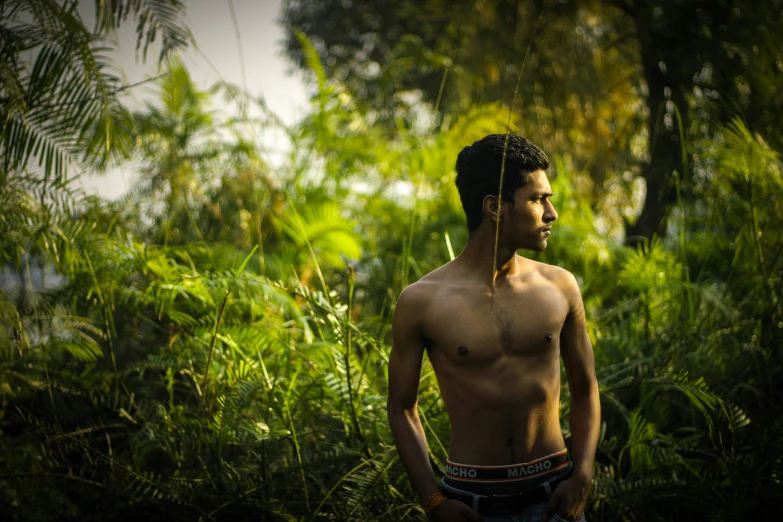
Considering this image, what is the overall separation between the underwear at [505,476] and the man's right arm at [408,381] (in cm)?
9

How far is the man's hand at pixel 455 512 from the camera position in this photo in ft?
5.61

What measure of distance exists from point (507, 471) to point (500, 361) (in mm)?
274

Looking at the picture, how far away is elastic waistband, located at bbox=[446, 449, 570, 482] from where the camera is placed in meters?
1.75

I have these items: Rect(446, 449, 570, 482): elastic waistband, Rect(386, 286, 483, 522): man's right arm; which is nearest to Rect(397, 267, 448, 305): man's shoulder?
Rect(386, 286, 483, 522): man's right arm

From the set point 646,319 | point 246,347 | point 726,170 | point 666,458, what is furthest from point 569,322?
point 726,170

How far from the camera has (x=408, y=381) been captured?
1872 millimetres

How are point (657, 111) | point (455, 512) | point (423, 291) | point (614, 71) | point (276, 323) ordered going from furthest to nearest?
1. point (614, 71)
2. point (657, 111)
3. point (276, 323)
4. point (423, 291)
5. point (455, 512)

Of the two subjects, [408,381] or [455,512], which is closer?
[455,512]

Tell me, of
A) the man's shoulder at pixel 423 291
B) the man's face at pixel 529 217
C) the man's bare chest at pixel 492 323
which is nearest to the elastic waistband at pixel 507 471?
the man's bare chest at pixel 492 323

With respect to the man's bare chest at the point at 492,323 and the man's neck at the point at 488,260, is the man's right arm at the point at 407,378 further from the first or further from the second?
the man's neck at the point at 488,260

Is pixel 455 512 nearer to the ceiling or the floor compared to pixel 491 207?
nearer to the floor

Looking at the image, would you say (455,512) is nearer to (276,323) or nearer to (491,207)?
(491,207)

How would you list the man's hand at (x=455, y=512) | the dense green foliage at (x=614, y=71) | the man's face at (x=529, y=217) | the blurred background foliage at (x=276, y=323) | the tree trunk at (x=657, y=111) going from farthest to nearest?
the tree trunk at (x=657, y=111) < the dense green foliage at (x=614, y=71) < the blurred background foliage at (x=276, y=323) < the man's face at (x=529, y=217) < the man's hand at (x=455, y=512)

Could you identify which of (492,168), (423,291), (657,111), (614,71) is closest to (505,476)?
(423,291)
